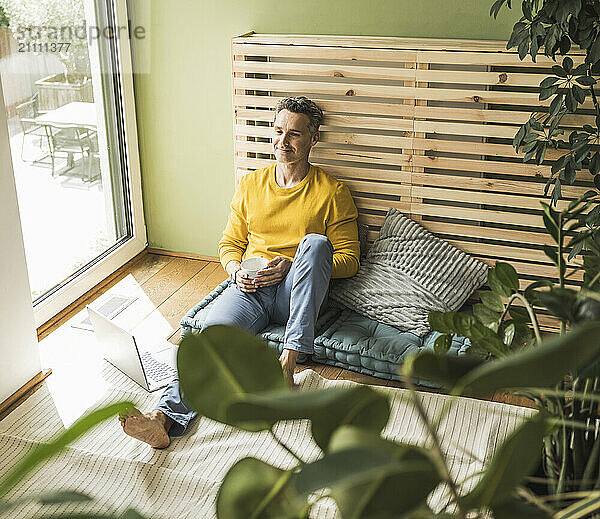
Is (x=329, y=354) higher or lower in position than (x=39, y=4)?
lower

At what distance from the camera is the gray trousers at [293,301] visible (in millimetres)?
2701

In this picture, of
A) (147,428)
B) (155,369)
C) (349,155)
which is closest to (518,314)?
(147,428)

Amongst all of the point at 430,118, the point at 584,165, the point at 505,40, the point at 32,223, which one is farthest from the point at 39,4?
the point at 584,165

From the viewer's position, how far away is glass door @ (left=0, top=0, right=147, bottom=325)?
114 inches

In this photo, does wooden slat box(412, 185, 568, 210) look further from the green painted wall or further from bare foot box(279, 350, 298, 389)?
bare foot box(279, 350, 298, 389)

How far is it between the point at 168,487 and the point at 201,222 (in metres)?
1.80

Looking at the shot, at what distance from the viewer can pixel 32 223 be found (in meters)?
3.02

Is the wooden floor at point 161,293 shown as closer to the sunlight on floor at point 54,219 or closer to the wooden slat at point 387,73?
the sunlight on floor at point 54,219

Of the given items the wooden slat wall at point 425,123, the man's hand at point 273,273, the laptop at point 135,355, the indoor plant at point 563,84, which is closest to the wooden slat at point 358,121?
the wooden slat wall at point 425,123

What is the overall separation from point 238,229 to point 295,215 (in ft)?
0.89

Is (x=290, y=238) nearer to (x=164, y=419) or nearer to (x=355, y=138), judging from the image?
(x=355, y=138)

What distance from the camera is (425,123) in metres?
2.98

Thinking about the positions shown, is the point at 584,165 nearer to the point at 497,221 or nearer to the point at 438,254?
the point at 497,221

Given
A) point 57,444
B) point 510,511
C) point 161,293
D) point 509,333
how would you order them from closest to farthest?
point 57,444
point 510,511
point 509,333
point 161,293
